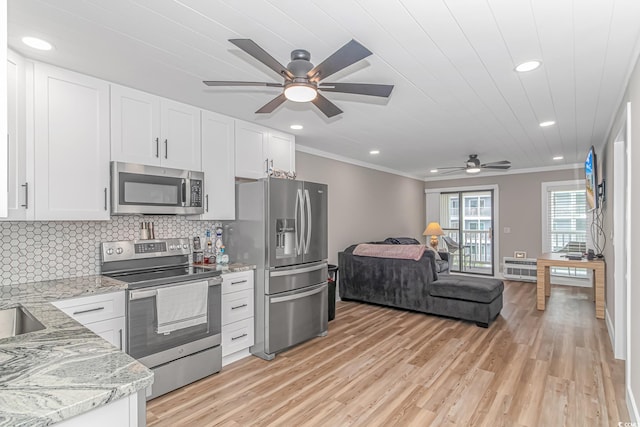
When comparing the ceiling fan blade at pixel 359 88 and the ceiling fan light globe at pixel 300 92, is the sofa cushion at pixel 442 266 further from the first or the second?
the ceiling fan light globe at pixel 300 92

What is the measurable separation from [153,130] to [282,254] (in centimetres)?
162

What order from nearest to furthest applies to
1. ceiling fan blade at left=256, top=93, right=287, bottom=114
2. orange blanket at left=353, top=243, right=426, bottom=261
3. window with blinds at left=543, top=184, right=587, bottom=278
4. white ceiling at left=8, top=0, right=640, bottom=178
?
white ceiling at left=8, top=0, right=640, bottom=178 < ceiling fan blade at left=256, top=93, right=287, bottom=114 < orange blanket at left=353, top=243, right=426, bottom=261 < window with blinds at left=543, top=184, right=587, bottom=278

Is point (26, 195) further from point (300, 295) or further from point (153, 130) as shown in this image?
point (300, 295)

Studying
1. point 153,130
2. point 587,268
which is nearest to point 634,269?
point 587,268

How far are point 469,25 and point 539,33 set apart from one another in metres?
0.44

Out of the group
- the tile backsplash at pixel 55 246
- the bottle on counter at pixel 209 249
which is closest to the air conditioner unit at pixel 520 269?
the bottle on counter at pixel 209 249

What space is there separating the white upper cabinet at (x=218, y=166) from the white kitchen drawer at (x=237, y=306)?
78 centimetres

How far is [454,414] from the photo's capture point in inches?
93.2

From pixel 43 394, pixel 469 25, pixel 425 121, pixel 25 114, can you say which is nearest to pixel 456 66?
pixel 469 25

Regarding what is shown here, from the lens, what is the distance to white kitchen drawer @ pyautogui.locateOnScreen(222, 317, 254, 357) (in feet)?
10.3

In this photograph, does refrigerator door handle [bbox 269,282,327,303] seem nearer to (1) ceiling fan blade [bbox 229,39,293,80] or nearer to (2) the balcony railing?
(1) ceiling fan blade [bbox 229,39,293,80]

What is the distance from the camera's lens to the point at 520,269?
7133 mm

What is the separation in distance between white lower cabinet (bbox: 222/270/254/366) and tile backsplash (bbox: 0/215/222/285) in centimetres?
96

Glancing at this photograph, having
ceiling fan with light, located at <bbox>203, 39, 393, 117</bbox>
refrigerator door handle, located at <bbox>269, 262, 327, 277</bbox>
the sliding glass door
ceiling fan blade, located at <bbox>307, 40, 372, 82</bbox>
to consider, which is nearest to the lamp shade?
the sliding glass door
